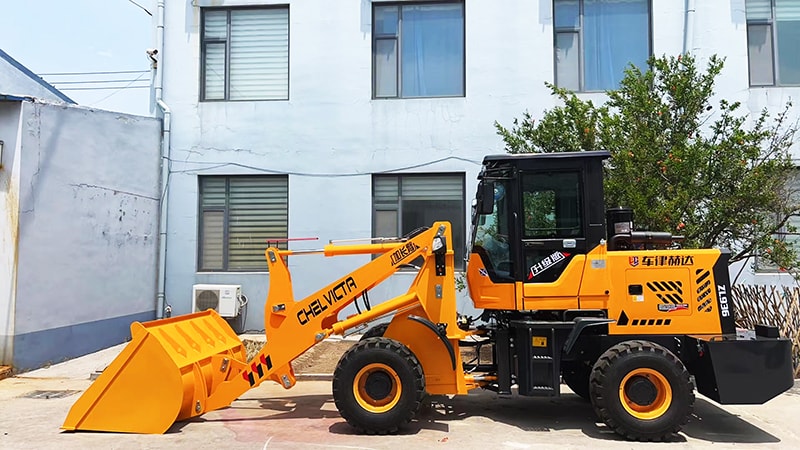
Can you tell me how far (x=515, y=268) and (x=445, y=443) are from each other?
195 cm

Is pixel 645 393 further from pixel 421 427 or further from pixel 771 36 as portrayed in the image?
pixel 771 36

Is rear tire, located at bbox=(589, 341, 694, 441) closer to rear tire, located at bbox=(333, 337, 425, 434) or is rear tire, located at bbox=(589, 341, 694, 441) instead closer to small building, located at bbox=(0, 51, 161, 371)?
rear tire, located at bbox=(333, 337, 425, 434)

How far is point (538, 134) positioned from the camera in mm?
8828

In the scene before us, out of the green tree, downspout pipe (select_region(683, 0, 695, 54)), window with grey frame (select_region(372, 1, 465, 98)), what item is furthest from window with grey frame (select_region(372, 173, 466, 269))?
downspout pipe (select_region(683, 0, 695, 54))

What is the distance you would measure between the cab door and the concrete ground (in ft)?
4.64

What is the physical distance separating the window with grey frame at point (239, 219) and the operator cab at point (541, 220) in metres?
6.42

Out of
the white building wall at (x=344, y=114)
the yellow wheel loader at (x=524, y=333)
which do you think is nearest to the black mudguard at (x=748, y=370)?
the yellow wheel loader at (x=524, y=333)

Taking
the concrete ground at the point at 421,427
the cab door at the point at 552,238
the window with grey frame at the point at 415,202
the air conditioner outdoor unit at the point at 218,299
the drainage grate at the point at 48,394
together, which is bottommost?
the drainage grate at the point at 48,394

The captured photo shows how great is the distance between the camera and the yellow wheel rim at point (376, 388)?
591 cm

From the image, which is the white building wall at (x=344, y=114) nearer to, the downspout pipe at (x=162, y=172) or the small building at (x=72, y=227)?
the downspout pipe at (x=162, y=172)

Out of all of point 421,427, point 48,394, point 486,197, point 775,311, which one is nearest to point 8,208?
point 48,394

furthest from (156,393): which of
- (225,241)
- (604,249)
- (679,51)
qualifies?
(679,51)

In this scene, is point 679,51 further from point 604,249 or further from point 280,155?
point 280,155

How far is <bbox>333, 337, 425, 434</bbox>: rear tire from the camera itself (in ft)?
19.2
